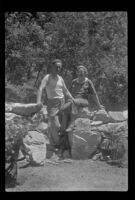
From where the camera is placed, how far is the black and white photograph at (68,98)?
23.2 feet

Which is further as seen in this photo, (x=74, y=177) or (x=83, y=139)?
(x=83, y=139)

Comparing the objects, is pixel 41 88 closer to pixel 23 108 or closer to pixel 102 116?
pixel 23 108

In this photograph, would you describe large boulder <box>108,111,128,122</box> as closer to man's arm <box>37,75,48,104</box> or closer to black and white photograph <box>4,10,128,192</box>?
black and white photograph <box>4,10,128,192</box>

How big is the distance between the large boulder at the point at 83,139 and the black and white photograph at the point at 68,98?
1 centimetres

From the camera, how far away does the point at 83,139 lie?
Answer: 7.16 m

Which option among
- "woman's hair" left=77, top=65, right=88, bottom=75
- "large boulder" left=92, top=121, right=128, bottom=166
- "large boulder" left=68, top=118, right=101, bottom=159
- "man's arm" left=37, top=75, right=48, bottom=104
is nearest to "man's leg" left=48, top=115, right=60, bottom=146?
"large boulder" left=68, top=118, right=101, bottom=159

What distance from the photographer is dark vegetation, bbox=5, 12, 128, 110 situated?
23.2 ft

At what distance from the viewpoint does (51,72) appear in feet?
23.3

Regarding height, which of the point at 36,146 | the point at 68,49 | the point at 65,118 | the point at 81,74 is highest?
the point at 68,49

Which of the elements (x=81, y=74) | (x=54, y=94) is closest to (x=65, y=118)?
Result: (x=54, y=94)

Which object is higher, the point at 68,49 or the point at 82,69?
the point at 68,49

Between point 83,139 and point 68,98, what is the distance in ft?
1.45
